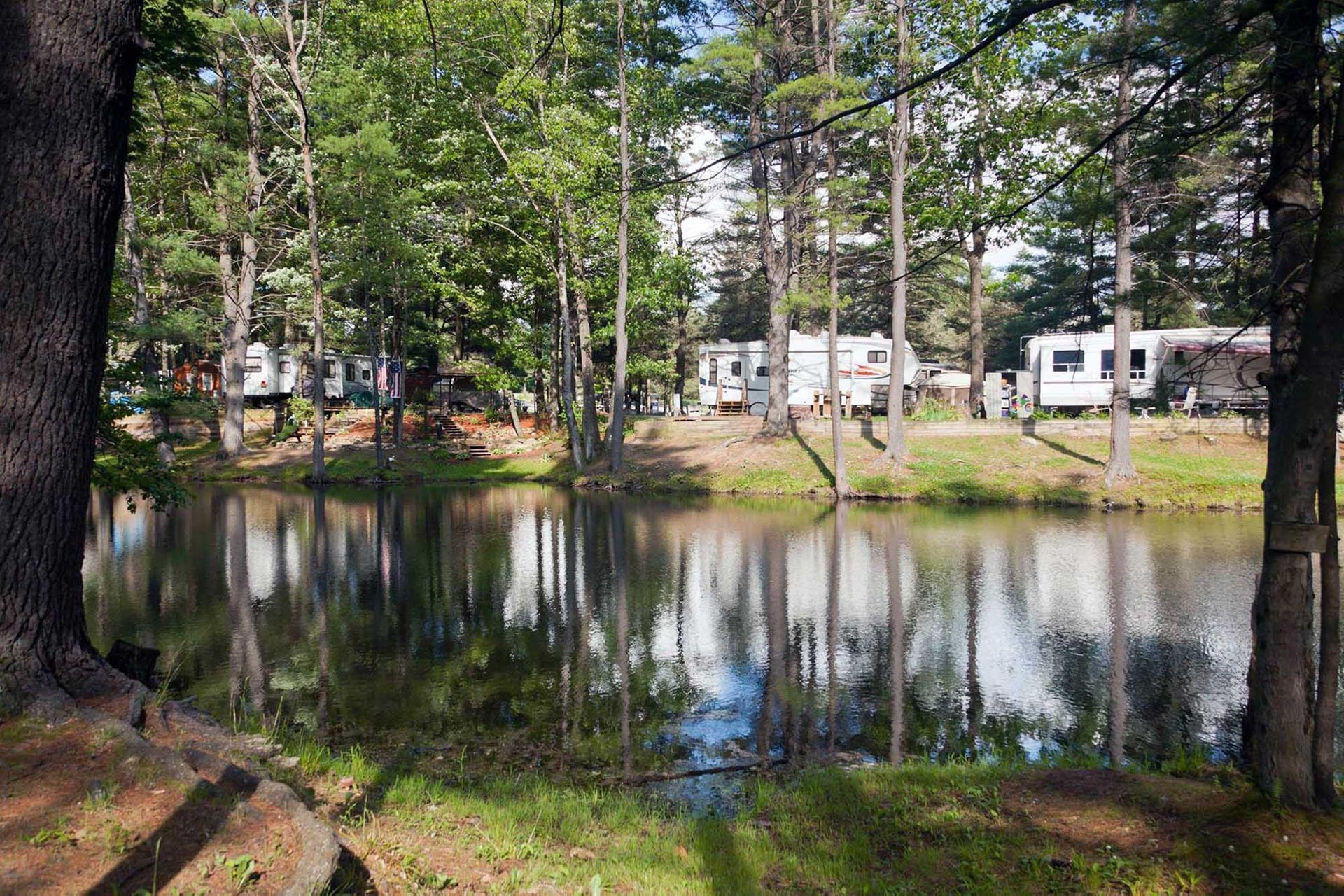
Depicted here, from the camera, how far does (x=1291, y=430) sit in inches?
192

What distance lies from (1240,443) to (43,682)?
3045 cm

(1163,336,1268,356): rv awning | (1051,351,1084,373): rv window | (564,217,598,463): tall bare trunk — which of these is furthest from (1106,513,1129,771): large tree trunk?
(564,217,598,463): tall bare trunk

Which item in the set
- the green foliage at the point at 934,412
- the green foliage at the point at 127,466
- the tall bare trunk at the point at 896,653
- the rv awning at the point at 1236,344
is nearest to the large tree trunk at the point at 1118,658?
the tall bare trunk at the point at 896,653

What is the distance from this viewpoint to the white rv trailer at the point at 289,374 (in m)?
39.3

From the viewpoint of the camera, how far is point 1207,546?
1684 centimetres

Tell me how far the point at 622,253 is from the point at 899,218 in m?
8.94

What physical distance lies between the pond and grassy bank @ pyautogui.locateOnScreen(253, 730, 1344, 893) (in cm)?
131

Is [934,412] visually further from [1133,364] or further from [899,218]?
[899,218]

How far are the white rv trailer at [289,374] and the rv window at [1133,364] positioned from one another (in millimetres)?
29739

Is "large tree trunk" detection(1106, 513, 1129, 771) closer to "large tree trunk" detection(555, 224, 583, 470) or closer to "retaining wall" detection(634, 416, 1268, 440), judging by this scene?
"retaining wall" detection(634, 416, 1268, 440)

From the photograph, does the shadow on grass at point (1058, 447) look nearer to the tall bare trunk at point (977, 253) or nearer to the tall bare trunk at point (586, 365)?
the tall bare trunk at point (977, 253)

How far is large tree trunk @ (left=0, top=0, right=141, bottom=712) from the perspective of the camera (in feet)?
15.0

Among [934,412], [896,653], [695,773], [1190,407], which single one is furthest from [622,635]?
[1190,407]

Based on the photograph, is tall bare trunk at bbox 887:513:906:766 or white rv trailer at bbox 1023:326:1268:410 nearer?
tall bare trunk at bbox 887:513:906:766
